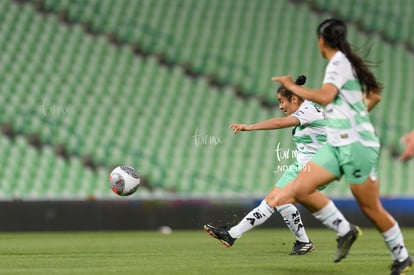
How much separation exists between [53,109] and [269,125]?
34.6 feet

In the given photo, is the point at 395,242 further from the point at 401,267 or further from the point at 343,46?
the point at 343,46

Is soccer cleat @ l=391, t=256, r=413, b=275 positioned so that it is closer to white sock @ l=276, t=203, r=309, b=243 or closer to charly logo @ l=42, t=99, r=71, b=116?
white sock @ l=276, t=203, r=309, b=243

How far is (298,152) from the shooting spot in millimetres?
10891

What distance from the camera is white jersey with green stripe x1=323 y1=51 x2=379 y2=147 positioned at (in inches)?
292

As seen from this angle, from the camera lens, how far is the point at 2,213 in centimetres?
1742

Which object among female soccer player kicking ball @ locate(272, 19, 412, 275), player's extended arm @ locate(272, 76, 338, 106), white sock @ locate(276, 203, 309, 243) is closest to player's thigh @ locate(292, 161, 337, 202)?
female soccer player kicking ball @ locate(272, 19, 412, 275)

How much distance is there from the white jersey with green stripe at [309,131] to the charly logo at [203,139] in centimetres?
805

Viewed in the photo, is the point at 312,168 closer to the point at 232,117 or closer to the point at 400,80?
the point at 232,117

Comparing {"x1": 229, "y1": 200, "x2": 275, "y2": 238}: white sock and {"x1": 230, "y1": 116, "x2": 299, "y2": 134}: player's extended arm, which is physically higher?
{"x1": 230, "y1": 116, "x2": 299, "y2": 134}: player's extended arm

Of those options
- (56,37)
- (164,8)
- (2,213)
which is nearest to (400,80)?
(164,8)

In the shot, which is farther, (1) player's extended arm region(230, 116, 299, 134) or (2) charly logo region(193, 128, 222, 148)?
(2) charly logo region(193, 128, 222, 148)

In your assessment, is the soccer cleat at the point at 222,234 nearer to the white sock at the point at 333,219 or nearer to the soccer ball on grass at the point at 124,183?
the soccer ball on grass at the point at 124,183

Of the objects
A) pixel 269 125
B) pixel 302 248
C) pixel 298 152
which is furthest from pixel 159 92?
pixel 269 125

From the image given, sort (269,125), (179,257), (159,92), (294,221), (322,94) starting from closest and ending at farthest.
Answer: (322,94) < (269,125) < (179,257) < (294,221) < (159,92)
